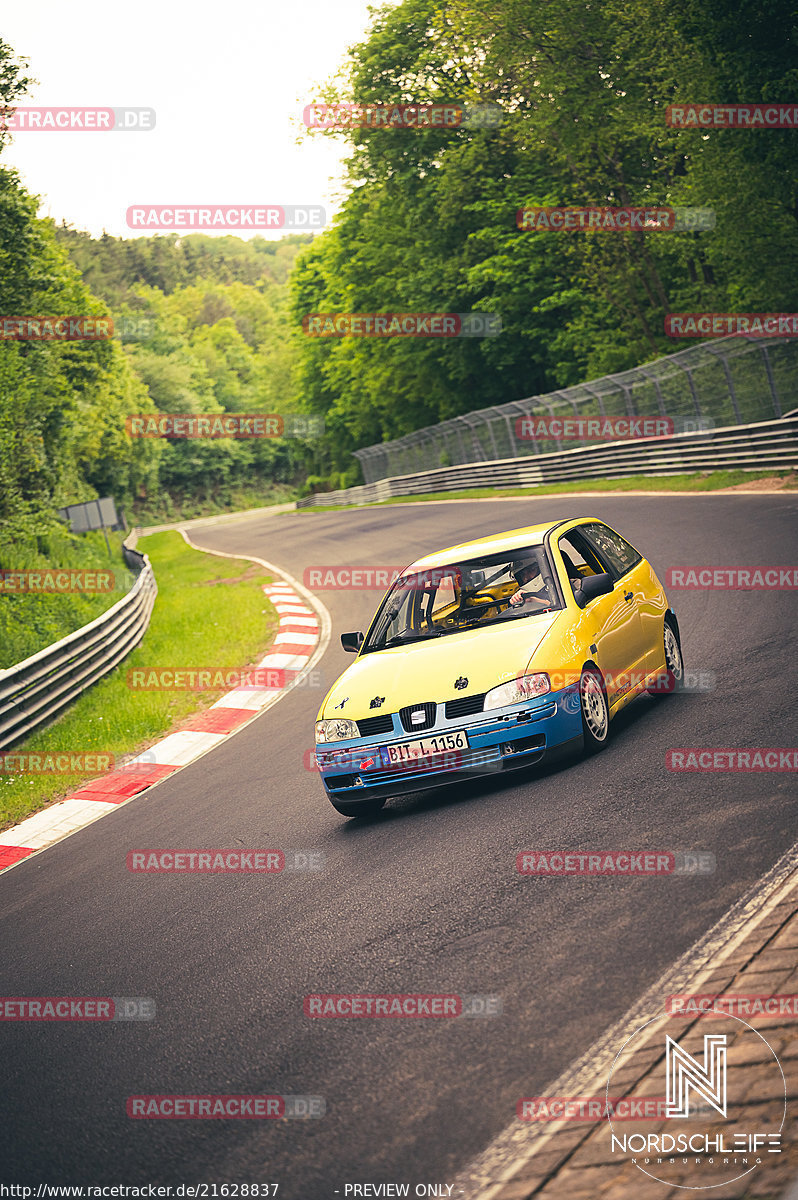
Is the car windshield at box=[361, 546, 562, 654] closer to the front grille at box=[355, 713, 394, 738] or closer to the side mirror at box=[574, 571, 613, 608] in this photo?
the side mirror at box=[574, 571, 613, 608]

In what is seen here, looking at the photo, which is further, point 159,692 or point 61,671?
point 159,692

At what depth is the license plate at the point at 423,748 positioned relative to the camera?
695 centimetres

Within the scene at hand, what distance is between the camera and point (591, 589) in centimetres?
768

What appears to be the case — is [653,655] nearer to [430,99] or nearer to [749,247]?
[749,247]

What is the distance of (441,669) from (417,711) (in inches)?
14.8

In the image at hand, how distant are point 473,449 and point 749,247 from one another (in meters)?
17.1

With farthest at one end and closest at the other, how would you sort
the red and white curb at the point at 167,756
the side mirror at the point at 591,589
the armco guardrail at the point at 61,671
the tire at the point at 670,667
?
1. the armco guardrail at the point at 61,671
2. the red and white curb at the point at 167,756
3. the tire at the point at 670,667
4. the side mirror at the point at 591,589

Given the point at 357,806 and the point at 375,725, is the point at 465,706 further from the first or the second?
the point at 357,806

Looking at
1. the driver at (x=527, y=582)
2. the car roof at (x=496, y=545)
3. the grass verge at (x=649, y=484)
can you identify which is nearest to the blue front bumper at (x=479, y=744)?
the driver at (x=527, y=582)

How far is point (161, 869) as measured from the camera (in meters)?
7.59

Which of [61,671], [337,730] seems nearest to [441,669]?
[337,730]

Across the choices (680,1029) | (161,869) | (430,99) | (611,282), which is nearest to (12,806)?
(161,869)

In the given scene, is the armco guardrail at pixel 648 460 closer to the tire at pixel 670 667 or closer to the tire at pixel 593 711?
the tire at pixel 670 667

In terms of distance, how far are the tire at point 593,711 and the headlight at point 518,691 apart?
366 mm
